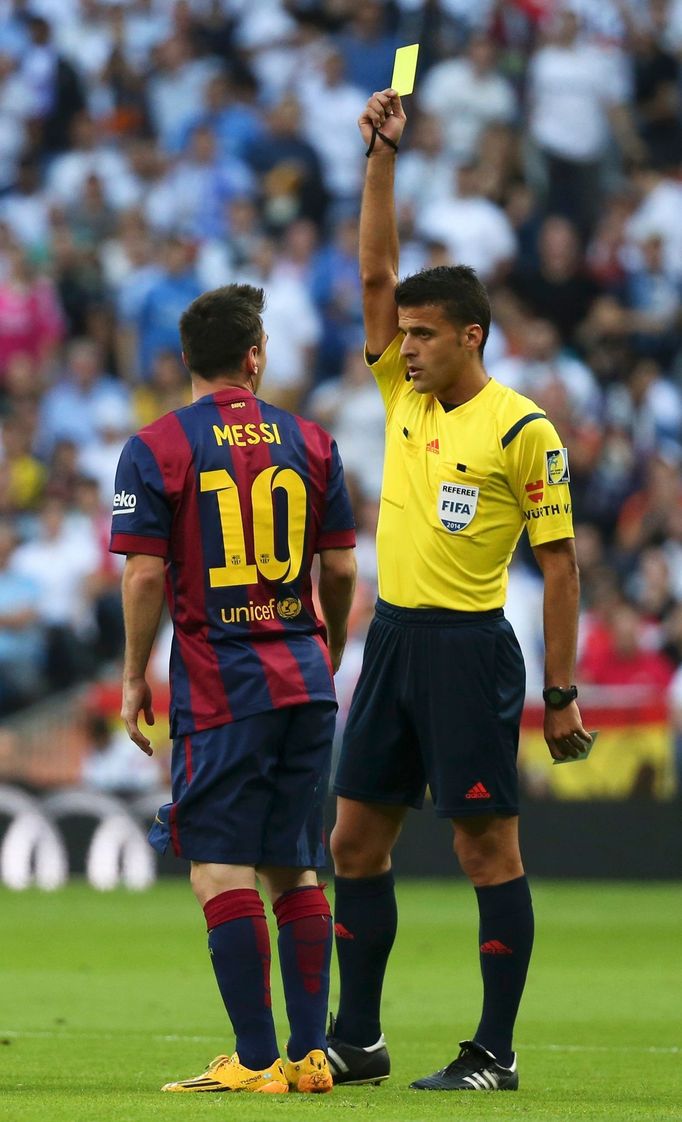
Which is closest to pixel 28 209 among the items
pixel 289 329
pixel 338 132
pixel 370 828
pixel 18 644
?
pixel 338 132

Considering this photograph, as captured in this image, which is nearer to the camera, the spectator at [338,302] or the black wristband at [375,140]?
the black wristband at [375,140]

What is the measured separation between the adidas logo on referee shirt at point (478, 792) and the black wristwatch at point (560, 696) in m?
0.33

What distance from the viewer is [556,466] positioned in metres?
6.13

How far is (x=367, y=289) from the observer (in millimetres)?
6406

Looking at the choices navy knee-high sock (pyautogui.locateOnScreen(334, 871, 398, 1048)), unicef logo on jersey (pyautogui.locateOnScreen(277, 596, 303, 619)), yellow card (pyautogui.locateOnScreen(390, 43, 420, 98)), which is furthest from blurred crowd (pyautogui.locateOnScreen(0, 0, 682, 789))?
unicef logo on jersey (pyautogui.locateOnScreen(277, 596, 303, 619))

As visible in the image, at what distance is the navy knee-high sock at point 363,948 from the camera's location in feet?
20.7

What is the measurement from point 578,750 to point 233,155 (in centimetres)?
1398

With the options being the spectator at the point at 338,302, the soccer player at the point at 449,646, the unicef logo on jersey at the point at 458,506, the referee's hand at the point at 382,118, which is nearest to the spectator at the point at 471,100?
the spectator at the point at 338,302

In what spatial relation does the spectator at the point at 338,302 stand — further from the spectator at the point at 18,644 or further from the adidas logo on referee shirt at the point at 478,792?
the adidas logo on referee shirt at the point at 478,792

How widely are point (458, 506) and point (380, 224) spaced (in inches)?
35.2

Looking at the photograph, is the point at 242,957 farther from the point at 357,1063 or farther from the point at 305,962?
the point at 357,1063

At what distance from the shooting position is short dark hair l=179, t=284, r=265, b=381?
5.82 metres

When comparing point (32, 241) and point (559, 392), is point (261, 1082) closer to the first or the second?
point (559, 392)

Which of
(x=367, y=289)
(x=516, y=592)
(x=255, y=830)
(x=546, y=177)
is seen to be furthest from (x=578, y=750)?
(x=546, y=177)
